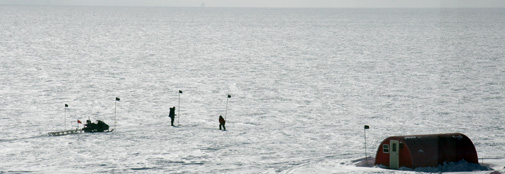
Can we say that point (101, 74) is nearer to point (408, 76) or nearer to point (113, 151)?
point (408, 76)

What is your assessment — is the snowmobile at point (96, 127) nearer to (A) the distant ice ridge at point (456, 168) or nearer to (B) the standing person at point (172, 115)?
(B) the standing person at point (172, 115)

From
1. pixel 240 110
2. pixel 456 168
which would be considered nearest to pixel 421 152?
pixel 456 168

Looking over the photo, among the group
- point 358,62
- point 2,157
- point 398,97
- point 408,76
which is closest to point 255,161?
point 2,157

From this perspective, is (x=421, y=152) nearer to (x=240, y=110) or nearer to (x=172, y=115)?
(x=172, y=115)

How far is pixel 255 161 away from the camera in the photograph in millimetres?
26719

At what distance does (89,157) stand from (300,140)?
31.0 feet

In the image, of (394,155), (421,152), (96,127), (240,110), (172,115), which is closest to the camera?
(421,152)

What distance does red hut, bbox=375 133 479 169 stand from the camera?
2444cm

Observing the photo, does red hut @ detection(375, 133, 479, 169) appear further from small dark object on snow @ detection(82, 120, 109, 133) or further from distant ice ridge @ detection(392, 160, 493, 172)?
small dark object on snow @ detection(82, 120, 109, 133)

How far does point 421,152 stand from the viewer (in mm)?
24469

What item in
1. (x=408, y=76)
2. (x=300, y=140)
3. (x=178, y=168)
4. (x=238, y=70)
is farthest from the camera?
(x=238, y=70)

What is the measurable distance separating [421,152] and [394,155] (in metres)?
0.93

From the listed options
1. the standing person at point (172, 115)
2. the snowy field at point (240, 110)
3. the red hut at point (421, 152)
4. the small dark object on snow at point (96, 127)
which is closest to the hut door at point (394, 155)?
the red hut at point (421, 152)

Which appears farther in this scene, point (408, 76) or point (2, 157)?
point (408, 76)
